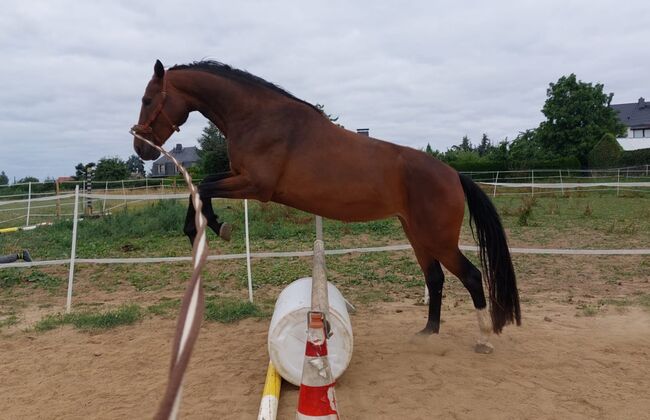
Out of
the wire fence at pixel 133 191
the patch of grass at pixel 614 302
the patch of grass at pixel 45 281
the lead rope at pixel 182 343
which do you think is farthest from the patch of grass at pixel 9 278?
the patch of grass at pixel 614 302

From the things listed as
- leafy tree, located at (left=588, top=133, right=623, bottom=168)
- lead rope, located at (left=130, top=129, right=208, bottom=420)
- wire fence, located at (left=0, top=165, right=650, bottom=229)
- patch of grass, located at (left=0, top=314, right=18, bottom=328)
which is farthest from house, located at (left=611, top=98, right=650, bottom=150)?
lead rope, located at (left=130, top=129, right=208, bottom=420)

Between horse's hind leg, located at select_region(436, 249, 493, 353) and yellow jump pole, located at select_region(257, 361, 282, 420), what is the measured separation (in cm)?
189

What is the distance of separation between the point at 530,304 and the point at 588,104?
134 feet

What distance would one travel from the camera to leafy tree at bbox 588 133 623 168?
97.5ft

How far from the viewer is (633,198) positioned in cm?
1888

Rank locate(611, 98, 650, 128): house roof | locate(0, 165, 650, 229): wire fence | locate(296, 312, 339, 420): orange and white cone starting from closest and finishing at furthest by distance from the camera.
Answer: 1. locate(296, 312, 339, 420): orange and white cone
2. locate(0, 165, 650, 229): wire fence
3. locate(611, 98, 650, 128): house roof

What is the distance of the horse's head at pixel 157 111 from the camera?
3.53m

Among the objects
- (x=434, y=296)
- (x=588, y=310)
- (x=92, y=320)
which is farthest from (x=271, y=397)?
(x=588, y=310)

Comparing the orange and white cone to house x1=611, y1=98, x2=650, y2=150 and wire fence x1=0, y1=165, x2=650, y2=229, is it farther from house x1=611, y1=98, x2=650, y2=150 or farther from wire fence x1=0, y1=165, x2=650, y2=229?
house x1=611, y1=98, x2=650, y2=150

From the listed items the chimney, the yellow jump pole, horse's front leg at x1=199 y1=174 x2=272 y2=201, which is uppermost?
the chimney

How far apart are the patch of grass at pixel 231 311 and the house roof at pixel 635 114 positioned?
62.9 meters

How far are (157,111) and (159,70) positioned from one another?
12.6 inches

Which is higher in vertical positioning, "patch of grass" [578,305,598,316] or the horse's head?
the horse's head

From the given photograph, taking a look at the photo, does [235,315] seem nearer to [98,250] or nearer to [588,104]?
[98,250]
